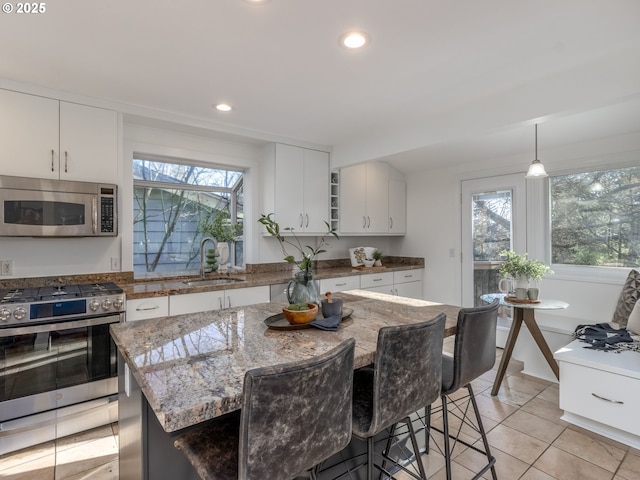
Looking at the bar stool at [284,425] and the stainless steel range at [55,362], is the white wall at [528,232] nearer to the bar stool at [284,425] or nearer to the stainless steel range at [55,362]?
the bar stool at [284,425]

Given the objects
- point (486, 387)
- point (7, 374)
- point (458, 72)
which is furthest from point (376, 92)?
point (7, 374)

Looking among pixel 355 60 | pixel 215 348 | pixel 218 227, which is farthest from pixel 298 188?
pixel 215 348

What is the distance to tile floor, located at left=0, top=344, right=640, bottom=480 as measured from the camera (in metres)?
1.92

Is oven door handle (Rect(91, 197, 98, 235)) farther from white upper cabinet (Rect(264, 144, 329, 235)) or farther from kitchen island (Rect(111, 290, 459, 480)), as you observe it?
white upper cabinet (Rect(264, 144, 329, 235))

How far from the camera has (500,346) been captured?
152 inches

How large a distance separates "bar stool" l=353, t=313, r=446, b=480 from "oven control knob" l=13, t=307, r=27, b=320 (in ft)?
6.86

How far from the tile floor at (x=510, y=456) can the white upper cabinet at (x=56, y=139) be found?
1881 mm

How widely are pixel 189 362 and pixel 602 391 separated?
8.51 ft

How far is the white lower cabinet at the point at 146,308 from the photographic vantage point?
2543 millimetres

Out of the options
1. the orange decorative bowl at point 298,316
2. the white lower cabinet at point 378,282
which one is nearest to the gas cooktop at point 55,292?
the orange decorative bowl at point 298,316

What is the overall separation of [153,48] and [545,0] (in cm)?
203

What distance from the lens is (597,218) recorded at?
329 centimetres

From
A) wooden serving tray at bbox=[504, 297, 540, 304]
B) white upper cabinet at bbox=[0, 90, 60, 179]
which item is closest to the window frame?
wooden serving tray at bbox=[504, 297, 540, 304]

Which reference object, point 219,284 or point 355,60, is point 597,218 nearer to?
point 355,60
